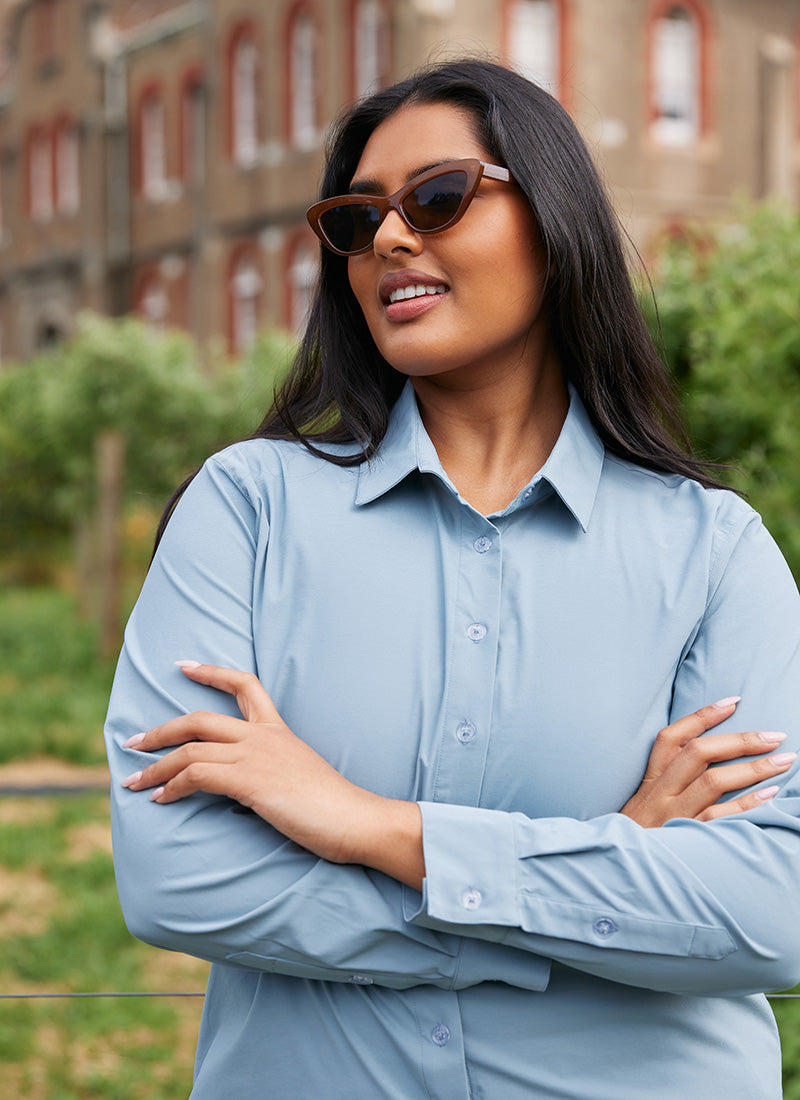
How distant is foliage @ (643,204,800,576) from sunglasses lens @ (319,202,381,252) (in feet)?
9.45

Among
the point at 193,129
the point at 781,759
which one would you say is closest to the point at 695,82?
the point at 193,129

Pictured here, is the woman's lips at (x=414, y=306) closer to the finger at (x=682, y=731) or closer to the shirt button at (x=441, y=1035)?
the finger at (x=682, y=731)

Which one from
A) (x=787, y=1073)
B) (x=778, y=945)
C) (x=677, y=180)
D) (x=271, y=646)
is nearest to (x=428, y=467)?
(x=271, y=646)

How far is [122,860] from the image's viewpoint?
1.71m

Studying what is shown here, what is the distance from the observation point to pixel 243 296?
83.5ft

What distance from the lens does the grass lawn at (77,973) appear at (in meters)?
4.60

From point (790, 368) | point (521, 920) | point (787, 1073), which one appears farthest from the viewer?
point (790, 368)

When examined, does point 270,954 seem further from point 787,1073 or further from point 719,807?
point 787,1073

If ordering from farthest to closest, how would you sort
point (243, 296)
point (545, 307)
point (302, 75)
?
1. point (243, 296)
2. point (302, 75)
3. point (545, 307)

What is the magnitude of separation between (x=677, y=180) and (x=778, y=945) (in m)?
21.2

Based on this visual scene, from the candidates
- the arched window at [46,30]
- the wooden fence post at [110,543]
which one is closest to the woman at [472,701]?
the wooden fence post at [110,543]

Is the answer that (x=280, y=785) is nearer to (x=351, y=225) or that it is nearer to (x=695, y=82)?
(x=351, y=225)

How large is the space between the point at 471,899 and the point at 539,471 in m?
Answer: 0.61

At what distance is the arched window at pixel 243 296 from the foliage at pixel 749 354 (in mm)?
19040
